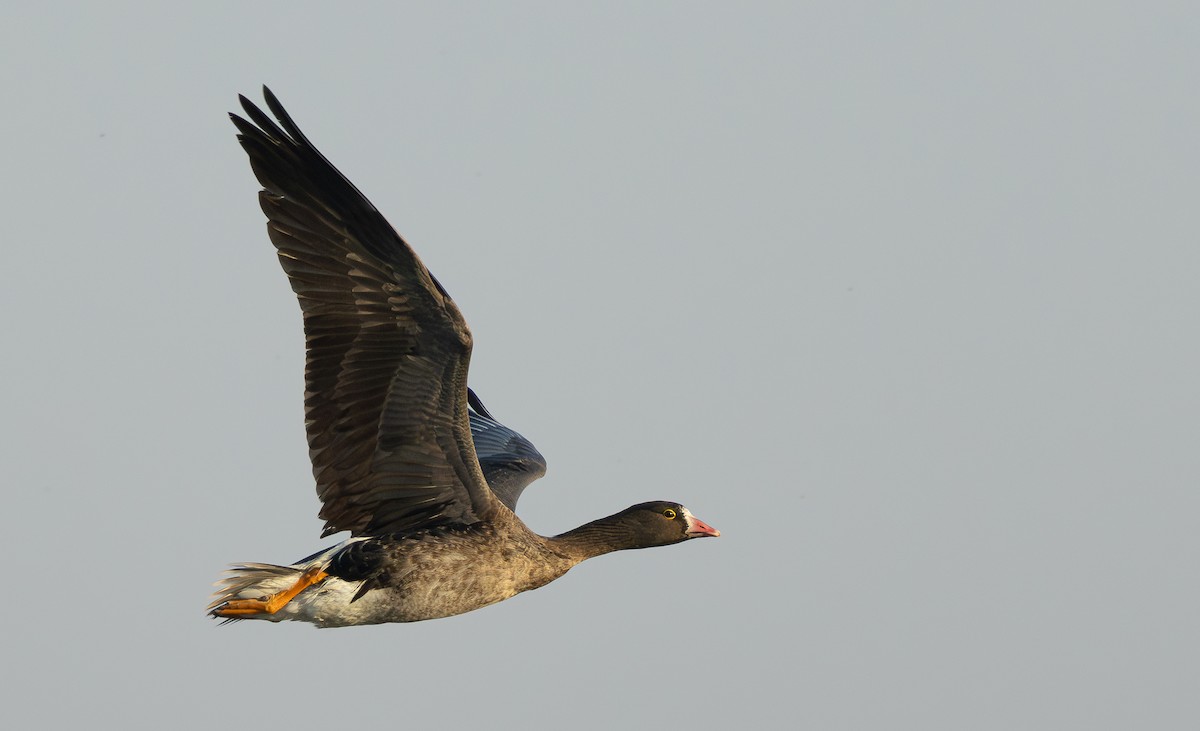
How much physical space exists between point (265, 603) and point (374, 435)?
164 centimetres

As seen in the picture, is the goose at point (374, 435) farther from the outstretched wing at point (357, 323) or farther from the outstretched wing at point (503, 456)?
the outstretched wing at point (503, 456)

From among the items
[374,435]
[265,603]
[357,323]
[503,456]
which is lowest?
[265,603]

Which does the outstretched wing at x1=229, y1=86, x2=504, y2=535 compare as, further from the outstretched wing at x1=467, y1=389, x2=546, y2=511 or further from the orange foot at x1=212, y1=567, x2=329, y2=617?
the outstretched wing at x1=467, y1=389, x2=546, y2=511

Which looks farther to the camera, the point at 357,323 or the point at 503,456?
the point at 503,456

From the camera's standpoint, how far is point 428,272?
1145 cm

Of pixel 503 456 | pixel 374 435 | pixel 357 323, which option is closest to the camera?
pixel 357 323

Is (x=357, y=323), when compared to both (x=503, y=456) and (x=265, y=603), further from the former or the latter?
(x=503, y=456)

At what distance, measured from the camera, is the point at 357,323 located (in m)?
11.7

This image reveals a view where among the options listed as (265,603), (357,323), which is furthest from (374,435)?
(265,603)

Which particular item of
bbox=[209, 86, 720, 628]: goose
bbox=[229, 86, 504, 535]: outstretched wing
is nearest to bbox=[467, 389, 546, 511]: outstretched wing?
bbox=[209, 86, 720, 628]: goose

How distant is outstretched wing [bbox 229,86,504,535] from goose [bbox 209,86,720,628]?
1 centimetres

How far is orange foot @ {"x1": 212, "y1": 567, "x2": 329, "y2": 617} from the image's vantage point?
40.3 feet

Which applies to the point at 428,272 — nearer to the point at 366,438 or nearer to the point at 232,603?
the point at 366,438

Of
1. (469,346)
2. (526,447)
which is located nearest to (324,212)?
(469,346)
